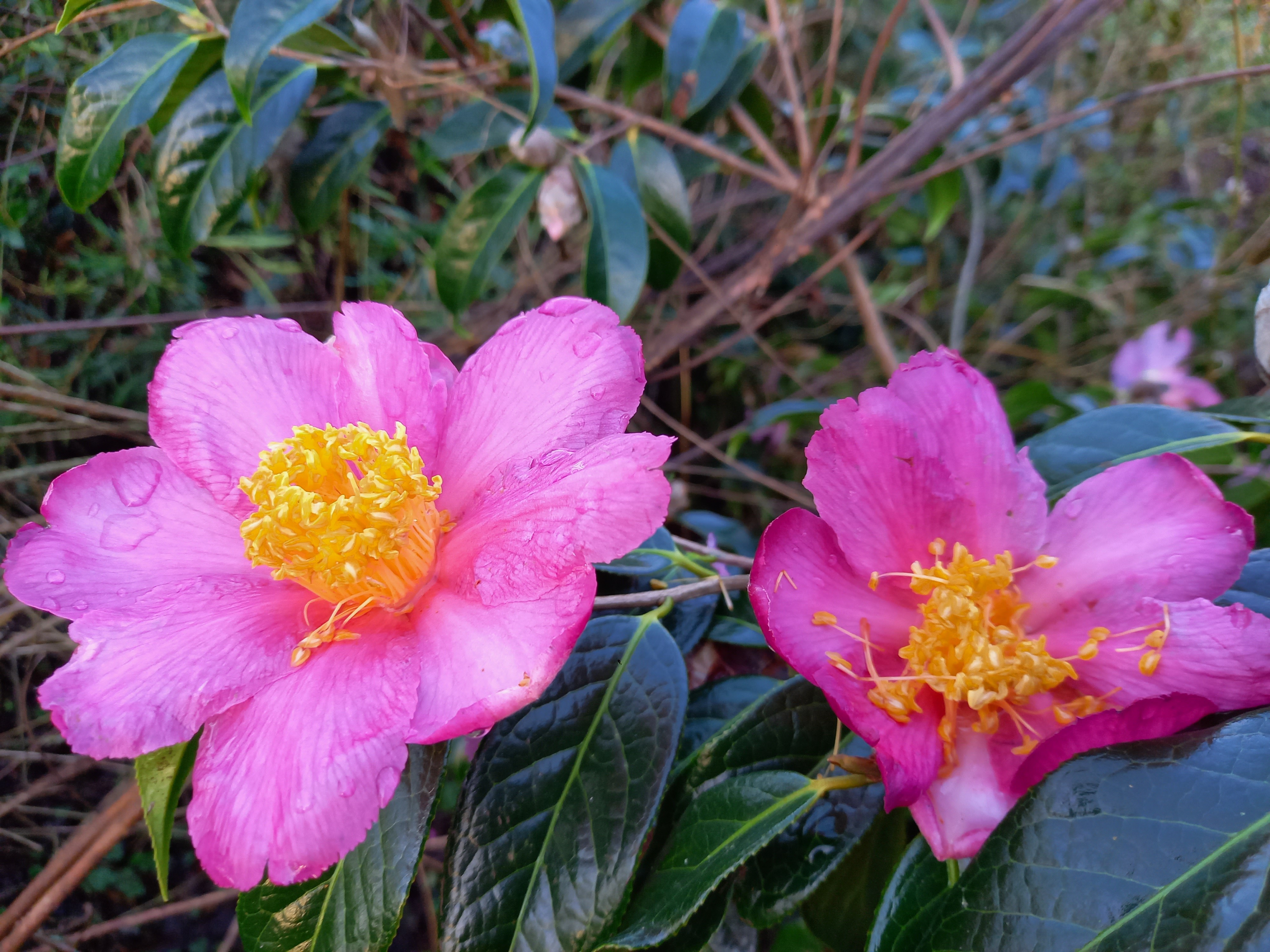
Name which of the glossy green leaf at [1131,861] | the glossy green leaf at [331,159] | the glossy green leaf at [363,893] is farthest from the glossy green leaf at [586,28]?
the glossy green leaf at [1131,861]

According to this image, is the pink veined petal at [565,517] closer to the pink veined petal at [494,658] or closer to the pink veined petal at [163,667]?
the pink veined petal at [494,658]

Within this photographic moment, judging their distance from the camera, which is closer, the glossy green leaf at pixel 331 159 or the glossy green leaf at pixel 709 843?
the glossy green leaf at pixel 709 843

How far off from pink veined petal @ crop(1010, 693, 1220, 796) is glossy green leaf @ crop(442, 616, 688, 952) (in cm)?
28

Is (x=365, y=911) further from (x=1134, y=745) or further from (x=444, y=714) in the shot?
(x=1134, y=745)

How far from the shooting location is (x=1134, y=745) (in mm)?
487

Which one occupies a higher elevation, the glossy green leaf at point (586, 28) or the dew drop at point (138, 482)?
the glossy green leaf at point (586, 28)

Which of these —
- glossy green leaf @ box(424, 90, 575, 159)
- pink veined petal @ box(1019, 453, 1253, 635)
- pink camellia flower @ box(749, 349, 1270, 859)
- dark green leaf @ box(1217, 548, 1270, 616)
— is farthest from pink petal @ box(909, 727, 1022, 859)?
glossy green leaf @ box(424, 90, 575, 159)

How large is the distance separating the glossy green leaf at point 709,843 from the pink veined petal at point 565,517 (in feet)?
0.78

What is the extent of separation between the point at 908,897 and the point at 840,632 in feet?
0.63

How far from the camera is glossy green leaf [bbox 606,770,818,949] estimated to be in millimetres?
534

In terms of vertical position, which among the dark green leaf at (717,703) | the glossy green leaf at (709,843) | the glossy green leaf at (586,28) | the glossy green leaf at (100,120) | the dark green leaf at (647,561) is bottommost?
the dark green leaf at (717,703)

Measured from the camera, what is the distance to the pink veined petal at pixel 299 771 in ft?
1.59

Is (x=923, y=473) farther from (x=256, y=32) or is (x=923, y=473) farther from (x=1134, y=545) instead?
(x=256, y=32)

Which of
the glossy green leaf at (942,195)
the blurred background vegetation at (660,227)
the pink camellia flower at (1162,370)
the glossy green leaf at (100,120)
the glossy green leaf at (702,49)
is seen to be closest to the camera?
the glossy green leaf at (100,120)
